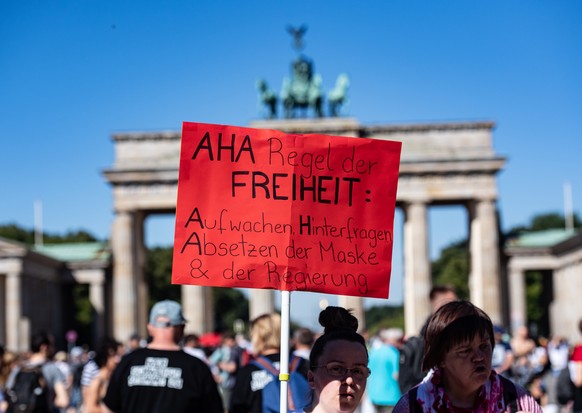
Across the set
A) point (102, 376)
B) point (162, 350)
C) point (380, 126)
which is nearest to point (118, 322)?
point (380, 126)

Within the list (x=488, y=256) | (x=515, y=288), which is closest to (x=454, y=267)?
(x=515, y=288)

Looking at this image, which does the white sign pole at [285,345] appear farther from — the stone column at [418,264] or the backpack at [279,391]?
the stone column at [418,264]

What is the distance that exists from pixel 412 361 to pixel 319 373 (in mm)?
5567

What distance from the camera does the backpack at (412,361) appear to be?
11.0 m

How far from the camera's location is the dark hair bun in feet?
19.5

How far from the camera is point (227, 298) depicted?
129 metres

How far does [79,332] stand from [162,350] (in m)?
78.8

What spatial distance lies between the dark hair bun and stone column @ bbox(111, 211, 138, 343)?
60833 millimetres

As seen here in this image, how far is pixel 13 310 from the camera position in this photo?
66.9 meters

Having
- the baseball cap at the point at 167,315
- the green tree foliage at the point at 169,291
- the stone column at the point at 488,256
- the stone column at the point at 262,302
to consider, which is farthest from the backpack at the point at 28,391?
the green tree foliage at the point at 169,291

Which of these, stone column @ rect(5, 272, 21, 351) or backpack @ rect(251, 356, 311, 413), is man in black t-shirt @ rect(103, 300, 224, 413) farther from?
stone column @ rect(5, 272, 21, 351)

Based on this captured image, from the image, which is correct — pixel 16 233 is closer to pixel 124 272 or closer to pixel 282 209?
pixel 124 272

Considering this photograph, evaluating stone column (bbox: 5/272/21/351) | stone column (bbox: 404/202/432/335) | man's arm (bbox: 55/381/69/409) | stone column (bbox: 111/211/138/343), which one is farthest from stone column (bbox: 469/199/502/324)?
man's arm (bbox: 55/381/69/409)

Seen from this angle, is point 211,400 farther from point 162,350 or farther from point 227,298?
point 227,298
